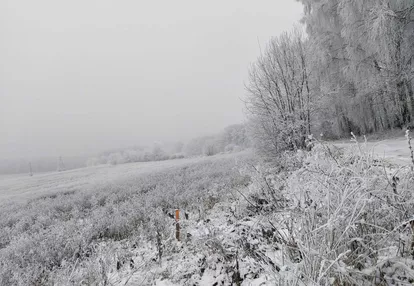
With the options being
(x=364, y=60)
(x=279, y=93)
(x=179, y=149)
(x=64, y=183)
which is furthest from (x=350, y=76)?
(x=179, y=149)

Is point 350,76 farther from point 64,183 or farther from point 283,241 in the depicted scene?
point 64,183

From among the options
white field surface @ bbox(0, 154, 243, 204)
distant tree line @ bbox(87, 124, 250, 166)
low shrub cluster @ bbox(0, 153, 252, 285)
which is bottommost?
low shrub cluster @ bbox(0, 153, 252, 285)

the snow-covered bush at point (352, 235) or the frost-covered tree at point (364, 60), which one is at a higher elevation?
→ the frost-covered tree at point (364, 60)

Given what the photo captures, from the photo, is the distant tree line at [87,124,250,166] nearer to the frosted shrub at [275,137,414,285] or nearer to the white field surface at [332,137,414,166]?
the white field surface at [332,137,414,166]

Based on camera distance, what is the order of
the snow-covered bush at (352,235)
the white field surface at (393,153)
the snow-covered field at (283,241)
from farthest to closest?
1. the white field surface at (393,153)
2. the snow-covered field at (283,241)
3. the snow-covered bush at (352,235)

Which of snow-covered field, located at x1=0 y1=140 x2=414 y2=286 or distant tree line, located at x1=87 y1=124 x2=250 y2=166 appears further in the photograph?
distant tree line, located at x1=87 y1=124 x2=250 y2=166

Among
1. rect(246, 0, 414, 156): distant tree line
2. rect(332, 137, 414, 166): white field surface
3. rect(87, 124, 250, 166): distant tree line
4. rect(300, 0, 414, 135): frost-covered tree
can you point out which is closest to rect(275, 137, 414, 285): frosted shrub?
rect(332, 137, 414, 166): white field surface

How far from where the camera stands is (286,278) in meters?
1.70

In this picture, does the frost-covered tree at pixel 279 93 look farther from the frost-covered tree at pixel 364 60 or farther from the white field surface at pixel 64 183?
the white field surface at pixel 64 183

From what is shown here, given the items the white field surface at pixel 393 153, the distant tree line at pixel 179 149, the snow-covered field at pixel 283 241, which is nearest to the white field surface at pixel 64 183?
the snow-covered field at pixel 283 241

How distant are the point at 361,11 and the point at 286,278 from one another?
13134 mm

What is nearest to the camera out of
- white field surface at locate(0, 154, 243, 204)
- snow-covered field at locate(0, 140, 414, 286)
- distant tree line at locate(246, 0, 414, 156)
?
snow-covered field at locate(0, 140, 414, 286)

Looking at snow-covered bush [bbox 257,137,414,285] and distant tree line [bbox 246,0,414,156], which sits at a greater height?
distant tree line [bbox 246,0,414,156]

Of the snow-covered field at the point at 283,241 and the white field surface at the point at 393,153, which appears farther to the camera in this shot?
the white field surface at the point at 393,153
